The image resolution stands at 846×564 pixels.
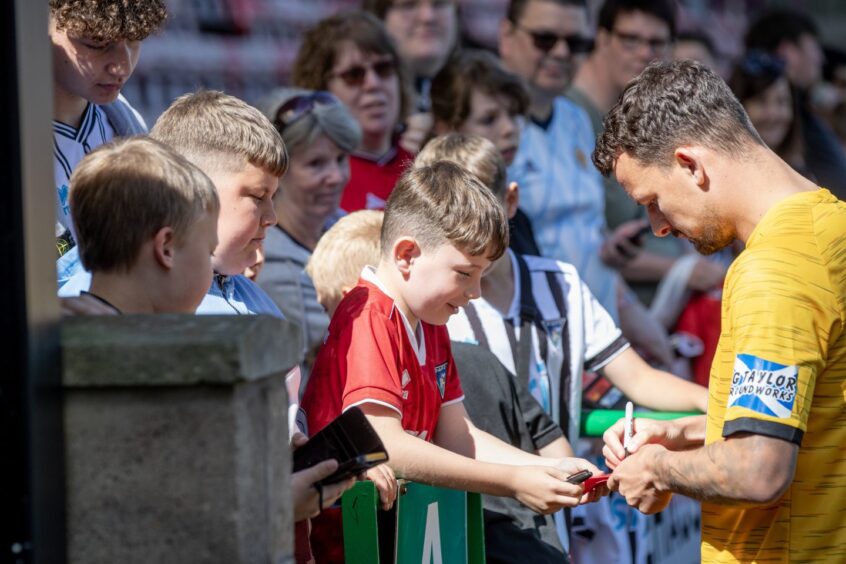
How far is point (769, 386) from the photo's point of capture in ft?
8.71

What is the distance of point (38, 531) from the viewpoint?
7.15 ft

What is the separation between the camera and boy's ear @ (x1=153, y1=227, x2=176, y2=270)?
256 cm

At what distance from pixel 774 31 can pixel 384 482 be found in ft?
25.0

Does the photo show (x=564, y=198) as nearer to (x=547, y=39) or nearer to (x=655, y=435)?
→ (x=547, y=39)

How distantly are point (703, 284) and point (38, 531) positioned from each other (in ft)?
18.9

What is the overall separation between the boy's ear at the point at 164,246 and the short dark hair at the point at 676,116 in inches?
45.6

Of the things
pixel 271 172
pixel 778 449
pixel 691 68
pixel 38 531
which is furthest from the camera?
pixel 271 172

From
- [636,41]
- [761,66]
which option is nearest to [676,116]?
[636,41]

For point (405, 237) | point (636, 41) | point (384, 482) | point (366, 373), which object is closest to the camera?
point (384, 482)

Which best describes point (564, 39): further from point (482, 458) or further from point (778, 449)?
point (778, 449)

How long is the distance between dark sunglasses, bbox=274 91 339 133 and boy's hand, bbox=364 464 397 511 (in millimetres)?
2219

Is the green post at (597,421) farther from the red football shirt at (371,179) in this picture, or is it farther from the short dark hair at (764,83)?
the short dark hair at (764,83)

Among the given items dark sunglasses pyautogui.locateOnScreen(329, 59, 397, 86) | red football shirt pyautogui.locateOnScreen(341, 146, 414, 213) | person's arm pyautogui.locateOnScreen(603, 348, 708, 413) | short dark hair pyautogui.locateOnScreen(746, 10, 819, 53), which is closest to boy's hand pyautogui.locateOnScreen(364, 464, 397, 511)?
person's arm pyautogui.locateOnScreen(603, 348, 708, 413)

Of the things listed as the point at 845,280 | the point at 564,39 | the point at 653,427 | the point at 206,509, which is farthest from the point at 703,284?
the point at 206,509
